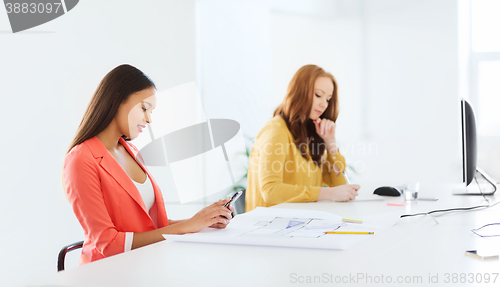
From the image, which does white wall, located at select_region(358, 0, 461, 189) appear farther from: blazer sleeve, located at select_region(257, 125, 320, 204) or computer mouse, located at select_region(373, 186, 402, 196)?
blazer sleeve, located at select_region(257, 125, 320, 204)

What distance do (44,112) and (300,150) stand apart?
1504 millimetres

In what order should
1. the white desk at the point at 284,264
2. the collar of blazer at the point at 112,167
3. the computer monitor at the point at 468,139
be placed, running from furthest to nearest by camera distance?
the computer monitor at the point at 468,139 < the collar of blazer at the point at 112,167 < the white desk at the point at 284,264

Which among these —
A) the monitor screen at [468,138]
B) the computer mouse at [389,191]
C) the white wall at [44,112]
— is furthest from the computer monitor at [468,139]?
the white wall at [44,112]

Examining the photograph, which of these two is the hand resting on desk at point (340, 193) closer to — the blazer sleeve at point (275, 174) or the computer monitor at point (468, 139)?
the blazer sleeve at point (275, 174)

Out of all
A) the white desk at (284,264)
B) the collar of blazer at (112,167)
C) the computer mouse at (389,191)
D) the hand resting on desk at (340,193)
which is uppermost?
the collar of blazer at (112,167)

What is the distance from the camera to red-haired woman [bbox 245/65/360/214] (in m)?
1.82

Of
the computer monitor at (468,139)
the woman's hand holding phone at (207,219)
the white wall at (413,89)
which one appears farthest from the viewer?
the white wall at (413,89)

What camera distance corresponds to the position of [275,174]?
1.86 meters

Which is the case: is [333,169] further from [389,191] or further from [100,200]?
[100,200]

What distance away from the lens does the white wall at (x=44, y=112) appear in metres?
2.27

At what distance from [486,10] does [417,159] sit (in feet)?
3.71

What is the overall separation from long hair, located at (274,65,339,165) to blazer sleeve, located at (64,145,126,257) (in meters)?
1.08

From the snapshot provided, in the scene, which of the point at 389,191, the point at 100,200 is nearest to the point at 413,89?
the point at 389,191

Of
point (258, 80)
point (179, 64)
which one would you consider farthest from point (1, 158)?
point (258, 80)
